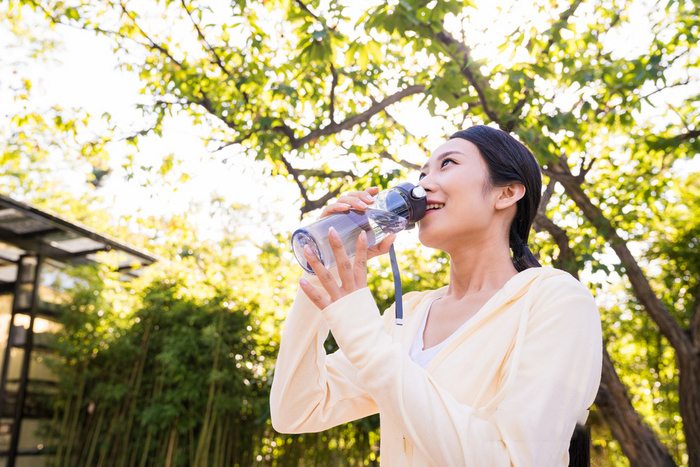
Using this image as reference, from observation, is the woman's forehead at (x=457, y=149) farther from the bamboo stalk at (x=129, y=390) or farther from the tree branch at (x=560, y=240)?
the bamboo stalk at (x=129, y=390)

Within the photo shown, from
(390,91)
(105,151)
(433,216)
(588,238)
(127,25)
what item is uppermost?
(127,25)

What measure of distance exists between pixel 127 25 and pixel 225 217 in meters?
7.33

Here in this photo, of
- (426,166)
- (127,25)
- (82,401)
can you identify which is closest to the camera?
(426,166)

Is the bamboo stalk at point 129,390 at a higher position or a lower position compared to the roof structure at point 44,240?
lower

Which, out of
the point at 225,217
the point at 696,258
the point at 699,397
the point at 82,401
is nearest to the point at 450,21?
the point at 699,397

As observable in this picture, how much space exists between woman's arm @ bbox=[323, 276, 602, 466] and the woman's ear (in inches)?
15.0

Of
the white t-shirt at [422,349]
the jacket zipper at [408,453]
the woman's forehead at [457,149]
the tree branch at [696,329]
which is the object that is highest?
the tree branch at [696,329]

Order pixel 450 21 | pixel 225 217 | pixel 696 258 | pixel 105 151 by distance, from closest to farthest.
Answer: pixel 450 21 < pixel 105 151 < pixel 696 258 < pixel 225 217

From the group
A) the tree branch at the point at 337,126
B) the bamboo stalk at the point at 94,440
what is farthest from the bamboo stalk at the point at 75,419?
the tree branch at the point at 337,126

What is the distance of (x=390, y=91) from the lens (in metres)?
5.07

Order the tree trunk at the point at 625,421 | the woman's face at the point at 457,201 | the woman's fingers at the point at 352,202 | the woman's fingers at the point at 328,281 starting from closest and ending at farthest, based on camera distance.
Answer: the woman's fingers at the point at 328,281
the woman's fingers at the point at 352,202
the woman's face at the point at 457,201
the tree trunk at the point at 625,421

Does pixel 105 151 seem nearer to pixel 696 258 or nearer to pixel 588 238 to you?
pixel 588 238

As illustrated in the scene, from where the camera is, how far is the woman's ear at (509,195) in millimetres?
1259

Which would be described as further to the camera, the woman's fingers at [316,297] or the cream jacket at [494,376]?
the woman's fingers at [316,297]
